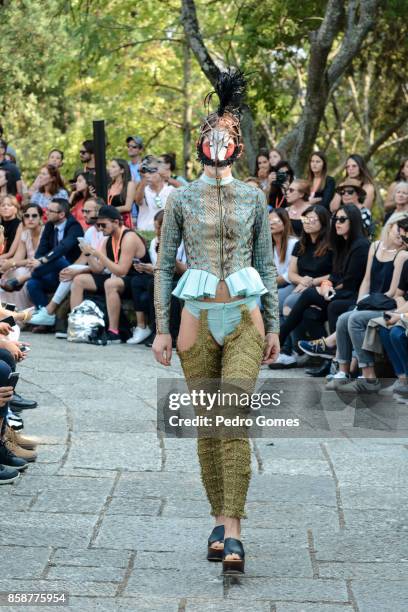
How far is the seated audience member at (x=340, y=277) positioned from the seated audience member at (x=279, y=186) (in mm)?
2644

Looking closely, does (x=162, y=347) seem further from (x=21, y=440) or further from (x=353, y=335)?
(x=353, y=335)

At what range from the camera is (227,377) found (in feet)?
17.5

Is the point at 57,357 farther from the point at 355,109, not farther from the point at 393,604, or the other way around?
the point at 355,109

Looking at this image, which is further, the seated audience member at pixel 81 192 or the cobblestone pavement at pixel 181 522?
the seated audience member at pixel 81 192

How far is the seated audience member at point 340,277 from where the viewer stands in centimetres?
1041

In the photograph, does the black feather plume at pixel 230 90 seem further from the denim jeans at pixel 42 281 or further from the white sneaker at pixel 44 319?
the denim jeans at pixel 42 281

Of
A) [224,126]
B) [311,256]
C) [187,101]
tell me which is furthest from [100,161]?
[187,101]

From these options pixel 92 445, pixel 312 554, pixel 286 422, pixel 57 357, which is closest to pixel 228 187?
pixel 312 554

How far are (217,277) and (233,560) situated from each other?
4.17 ft

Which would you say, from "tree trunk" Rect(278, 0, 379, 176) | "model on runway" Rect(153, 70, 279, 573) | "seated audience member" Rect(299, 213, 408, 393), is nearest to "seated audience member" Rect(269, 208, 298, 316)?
"seated audience member" Rect(299, 213, 408, 393)

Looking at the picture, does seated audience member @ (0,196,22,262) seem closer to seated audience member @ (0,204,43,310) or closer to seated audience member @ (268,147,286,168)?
seated audience member @ (0,204,43,310)

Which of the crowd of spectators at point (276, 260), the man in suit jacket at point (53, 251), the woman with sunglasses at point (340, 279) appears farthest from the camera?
the man in suit jacket at point (53, 251)

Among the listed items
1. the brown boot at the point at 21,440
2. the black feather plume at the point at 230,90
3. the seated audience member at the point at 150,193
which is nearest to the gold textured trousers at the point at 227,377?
the black feather plume at the point at 230,90

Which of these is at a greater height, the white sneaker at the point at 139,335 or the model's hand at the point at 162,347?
the model's hand at the point at 162,347
